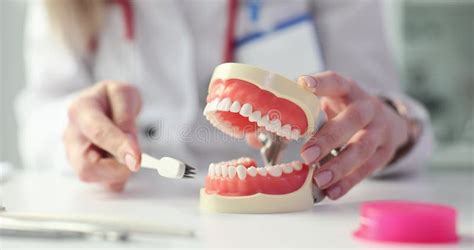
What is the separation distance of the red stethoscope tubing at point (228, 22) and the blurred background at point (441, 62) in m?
1.05

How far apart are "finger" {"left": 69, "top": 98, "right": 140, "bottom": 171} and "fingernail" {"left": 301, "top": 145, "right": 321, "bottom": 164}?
16 centimetres

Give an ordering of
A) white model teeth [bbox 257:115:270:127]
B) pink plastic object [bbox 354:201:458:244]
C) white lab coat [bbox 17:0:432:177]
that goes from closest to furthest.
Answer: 1. pink plastic object [bbox 354:201:458:244]
2. white model teeth [bbox 257:115:270:127]
3. white lab coat [bbox 17:0:432:177]

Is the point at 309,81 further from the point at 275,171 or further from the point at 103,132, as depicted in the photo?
the point at 103,132

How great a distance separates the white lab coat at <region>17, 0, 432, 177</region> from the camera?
1042 millimetres

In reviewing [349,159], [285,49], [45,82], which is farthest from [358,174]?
[45,82]

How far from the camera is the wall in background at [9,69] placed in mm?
1855

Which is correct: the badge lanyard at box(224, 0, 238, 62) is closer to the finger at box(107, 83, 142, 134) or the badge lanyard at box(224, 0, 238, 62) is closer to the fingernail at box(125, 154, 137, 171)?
the finger at box(107, 83, 142, 134)

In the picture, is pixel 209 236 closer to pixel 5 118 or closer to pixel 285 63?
pixel 285 63

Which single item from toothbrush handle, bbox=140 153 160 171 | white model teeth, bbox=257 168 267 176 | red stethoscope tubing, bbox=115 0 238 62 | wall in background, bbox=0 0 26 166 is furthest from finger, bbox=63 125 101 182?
wall in background, bbox=0 0 26 166

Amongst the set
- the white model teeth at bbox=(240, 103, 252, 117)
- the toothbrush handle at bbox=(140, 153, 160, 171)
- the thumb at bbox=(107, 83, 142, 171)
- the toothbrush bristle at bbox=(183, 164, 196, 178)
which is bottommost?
the toothbrush bristle at bbox=(183, 164, 196, 178)

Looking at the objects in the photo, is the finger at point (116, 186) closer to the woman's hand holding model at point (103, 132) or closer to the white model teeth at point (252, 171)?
the woman's hand holding model at point (103, 132)

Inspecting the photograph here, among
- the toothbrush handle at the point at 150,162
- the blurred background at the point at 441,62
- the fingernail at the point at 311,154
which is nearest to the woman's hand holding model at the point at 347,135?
the fingernail at the point at 311,154

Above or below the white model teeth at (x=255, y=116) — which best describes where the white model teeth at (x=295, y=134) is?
below

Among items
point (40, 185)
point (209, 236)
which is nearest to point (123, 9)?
point (40, 185)
